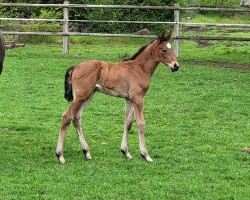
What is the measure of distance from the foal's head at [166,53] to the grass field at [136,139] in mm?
1280

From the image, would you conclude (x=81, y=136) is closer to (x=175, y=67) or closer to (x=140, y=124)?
(x=140, y=124)

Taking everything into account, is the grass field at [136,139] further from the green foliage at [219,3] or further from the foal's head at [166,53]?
the green foliage at [219,3]

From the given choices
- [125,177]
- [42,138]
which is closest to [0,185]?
[125,177]

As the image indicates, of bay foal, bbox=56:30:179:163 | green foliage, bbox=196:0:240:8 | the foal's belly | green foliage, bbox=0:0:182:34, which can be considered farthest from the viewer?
green foliage, bbox=196:0:240:8

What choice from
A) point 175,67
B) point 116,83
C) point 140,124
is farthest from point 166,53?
point 140,124

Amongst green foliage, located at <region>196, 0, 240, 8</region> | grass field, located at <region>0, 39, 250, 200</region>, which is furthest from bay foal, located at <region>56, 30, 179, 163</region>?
green foliage, located at <region>196, 0, 240, 8</region>

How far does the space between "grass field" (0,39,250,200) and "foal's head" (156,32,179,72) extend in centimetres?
128

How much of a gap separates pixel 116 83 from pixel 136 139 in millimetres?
1834

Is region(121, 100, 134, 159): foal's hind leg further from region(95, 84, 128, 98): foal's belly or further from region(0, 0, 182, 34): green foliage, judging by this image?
region(0, 0, 182, 34): green foliage

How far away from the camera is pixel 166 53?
28.3 ft

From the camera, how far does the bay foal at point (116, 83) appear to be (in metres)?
8.38

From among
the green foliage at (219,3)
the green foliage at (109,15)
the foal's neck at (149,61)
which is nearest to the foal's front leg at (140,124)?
the foal's neck at (149,61)

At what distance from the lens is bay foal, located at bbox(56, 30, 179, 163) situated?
838 centimetres

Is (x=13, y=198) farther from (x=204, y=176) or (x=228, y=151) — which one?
(x=228, y=151)
